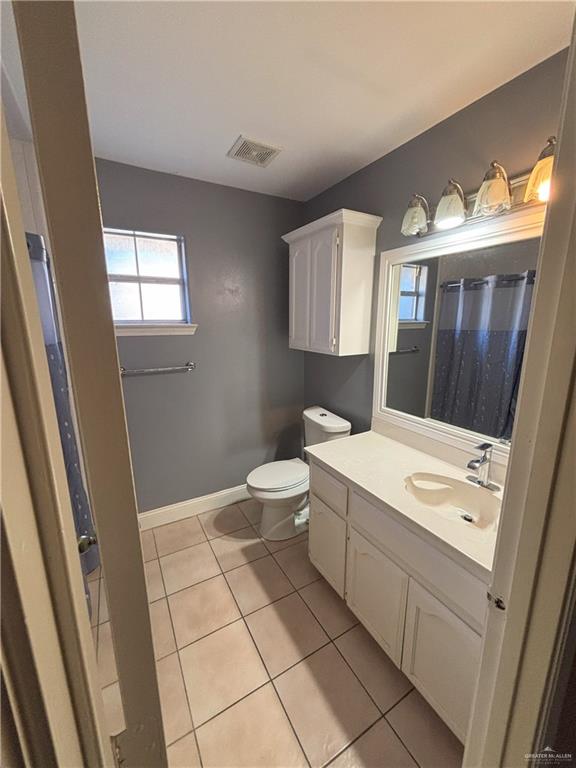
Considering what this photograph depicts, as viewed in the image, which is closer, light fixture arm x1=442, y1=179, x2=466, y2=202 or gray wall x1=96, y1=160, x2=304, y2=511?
light fixture arm x1=442, y1=179, x2=466, y2=202

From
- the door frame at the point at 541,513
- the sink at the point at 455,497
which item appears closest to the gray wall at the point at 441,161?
the sink at the point at 455,497

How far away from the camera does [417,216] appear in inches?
57.7

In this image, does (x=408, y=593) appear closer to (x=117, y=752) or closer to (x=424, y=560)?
(x=424, y=560)

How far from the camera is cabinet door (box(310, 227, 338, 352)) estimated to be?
181 cm

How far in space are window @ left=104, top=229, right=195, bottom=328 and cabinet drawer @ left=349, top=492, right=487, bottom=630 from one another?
1.64 metres

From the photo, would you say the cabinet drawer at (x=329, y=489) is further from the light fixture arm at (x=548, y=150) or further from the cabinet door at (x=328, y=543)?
the light fixture arm at (x=548, y=150)

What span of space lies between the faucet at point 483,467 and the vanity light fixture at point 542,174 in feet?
3.11

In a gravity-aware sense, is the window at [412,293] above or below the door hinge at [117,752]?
above

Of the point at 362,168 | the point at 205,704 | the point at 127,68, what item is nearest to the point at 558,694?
the point at 205,704

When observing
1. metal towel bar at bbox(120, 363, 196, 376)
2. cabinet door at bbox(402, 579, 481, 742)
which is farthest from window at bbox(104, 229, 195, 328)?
cabinet door at bbox(402, 579, 481, 742)

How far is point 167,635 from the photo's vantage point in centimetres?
149

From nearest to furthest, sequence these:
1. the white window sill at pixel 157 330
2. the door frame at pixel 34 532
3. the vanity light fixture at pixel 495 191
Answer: the door frame at pixel 34 532 < the vanity light fixture at pixel 495 191 < the white window sill at pixel 157 330

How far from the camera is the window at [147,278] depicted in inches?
76.5

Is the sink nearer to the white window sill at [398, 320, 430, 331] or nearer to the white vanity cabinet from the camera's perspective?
the white vanity cabinet
